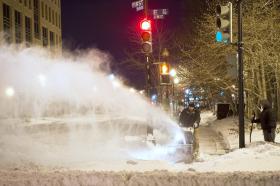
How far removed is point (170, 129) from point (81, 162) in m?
8.03

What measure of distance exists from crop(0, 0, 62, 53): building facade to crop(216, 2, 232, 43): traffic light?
41213 mm

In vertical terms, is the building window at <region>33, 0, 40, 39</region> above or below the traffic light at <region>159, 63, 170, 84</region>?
above

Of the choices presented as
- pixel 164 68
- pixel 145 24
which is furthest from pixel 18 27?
pixel 145 24

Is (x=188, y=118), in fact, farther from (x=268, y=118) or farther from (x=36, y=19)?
(x=36, y=19)

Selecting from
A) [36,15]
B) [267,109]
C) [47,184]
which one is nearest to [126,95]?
[267,109]

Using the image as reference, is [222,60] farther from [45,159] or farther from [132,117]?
[132,117]

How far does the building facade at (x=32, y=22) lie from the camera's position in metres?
51.6

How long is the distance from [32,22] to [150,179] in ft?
185

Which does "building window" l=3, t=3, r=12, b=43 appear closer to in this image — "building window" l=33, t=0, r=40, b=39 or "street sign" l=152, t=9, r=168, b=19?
"building window" l=33, t=0, r=40, b=39

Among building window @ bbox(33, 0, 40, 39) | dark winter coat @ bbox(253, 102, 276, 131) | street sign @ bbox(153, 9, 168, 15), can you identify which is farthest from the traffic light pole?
building window @ bbox(33, 0, 40, 39)

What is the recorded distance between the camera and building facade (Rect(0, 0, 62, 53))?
169ft

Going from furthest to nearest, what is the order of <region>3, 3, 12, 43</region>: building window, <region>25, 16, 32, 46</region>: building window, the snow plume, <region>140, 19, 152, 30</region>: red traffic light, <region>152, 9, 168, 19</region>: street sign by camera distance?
<region>25, 16, 32, 46</region>: building window, <region>3, 3, 12, 43</region>: building window, <region>152, 9, 168, 19</region>: street sign, <region>140, 19, 152, 30</region>: red traffic light, the snow plume

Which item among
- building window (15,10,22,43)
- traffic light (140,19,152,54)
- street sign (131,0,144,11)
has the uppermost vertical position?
building window (15,10,22,43)

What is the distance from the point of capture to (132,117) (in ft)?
122
